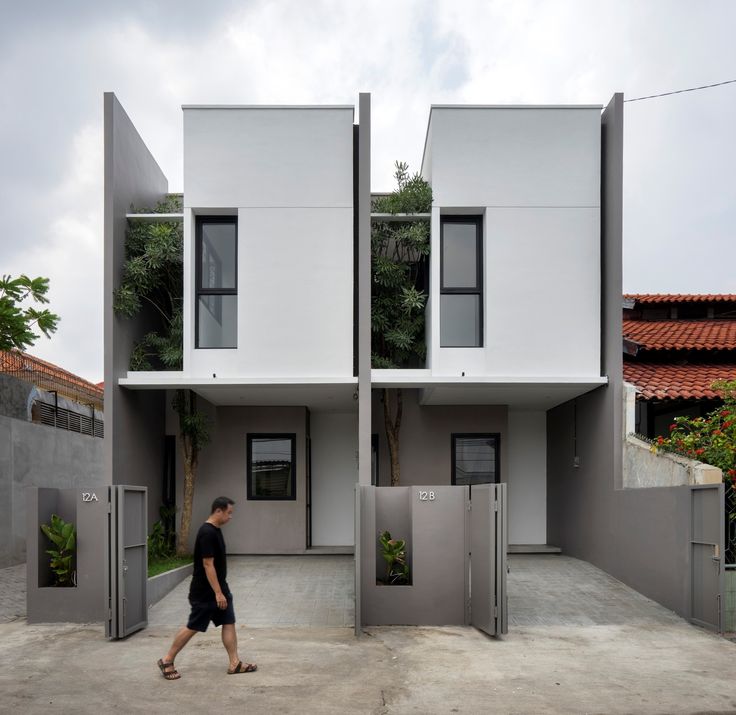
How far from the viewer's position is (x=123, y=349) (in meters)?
12.0

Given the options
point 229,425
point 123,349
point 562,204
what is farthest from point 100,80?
point 562,204

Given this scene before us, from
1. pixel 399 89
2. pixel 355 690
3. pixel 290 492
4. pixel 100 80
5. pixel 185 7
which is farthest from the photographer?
pixel 290 492

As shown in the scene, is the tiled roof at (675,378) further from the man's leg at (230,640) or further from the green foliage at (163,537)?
the green foliage at (163,537)

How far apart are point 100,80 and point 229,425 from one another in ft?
21.8

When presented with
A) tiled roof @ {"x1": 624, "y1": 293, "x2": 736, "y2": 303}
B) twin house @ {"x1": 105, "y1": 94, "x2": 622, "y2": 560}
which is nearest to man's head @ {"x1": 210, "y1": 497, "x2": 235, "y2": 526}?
twin house @ {"x1": 105, "y1": 94, "x2": 622, "y2": 560}

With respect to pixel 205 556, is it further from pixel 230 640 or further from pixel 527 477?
pixel 527 477

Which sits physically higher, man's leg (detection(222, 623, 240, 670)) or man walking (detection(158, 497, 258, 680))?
man walking (detection(158, 497, 258, 680))

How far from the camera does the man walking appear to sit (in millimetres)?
6578

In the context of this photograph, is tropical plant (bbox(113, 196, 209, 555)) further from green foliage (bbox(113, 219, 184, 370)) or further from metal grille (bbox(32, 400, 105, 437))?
metal grille (bbox(32, 400, 105, 437))

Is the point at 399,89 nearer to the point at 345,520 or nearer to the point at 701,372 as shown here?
the point at 701,372

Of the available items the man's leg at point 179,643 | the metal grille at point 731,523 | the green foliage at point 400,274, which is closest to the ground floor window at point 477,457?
the green foliage at point 400,274

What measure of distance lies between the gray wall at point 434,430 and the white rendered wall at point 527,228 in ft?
10.5

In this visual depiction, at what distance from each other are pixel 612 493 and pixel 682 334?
5.11 metres

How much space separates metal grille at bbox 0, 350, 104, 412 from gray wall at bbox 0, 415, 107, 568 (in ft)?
3.24
